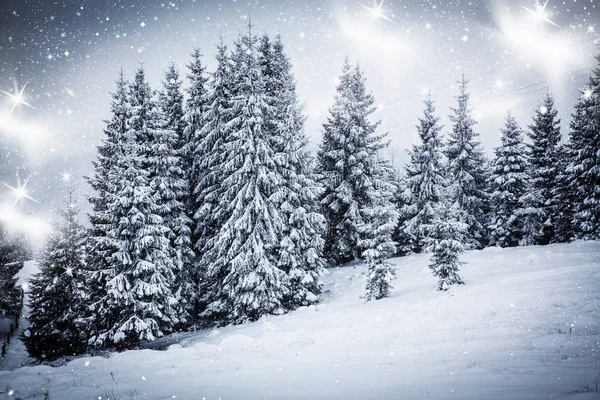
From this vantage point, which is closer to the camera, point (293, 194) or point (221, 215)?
point (221, 215)

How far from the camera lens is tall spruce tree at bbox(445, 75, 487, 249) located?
3172cm

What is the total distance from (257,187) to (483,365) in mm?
14944

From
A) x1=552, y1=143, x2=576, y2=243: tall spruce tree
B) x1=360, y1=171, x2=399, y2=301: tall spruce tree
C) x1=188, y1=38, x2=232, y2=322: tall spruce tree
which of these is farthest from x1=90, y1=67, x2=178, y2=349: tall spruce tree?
x1=552, y1=143, x2=576, y2=243: tall spruce tree

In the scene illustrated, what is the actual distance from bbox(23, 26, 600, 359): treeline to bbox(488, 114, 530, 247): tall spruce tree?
7.95 ft

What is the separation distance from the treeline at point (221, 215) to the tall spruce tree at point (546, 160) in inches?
78.3

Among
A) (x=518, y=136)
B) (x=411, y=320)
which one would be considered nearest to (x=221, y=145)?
(x=411, y=320)

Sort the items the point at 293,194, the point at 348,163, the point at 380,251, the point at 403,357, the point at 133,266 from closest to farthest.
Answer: the point at 403,357 → the point at 380,251 → the point at 133,266 → the point at 293,194 → the point at 348,163

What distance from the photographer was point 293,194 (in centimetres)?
2050

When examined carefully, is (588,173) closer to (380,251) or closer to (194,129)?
(380,251)

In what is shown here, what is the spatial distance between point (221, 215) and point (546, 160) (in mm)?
31270

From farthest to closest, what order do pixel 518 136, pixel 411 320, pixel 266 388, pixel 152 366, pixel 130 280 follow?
pixel 518 136
pixel 130 280
pixel 411 320
pixel 152 366
pixel 266 388

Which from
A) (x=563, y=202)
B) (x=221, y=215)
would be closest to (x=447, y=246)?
(x=221, y=215)

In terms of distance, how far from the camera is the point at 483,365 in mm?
6605

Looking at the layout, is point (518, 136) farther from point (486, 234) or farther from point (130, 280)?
point (130, 280)
